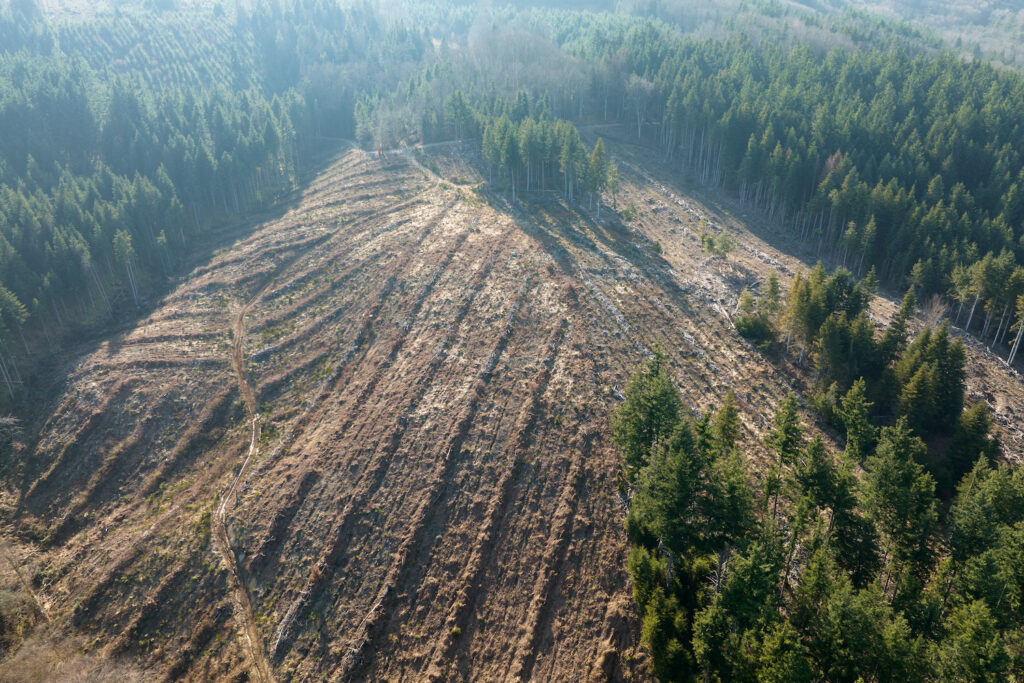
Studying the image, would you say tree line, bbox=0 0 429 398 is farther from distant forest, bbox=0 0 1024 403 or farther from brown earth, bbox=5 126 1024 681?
brown earth, bbox=5 126 1024 681

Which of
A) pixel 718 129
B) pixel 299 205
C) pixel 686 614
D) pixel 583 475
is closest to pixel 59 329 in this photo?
pixel 299 205

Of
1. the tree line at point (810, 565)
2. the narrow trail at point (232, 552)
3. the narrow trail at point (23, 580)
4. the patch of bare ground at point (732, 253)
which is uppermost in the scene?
the tree line at point (810, 565)

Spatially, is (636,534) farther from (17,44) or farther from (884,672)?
(17,44)

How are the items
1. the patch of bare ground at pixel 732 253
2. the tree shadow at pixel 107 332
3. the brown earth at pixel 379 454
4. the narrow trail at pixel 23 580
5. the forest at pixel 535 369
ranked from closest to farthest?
the forest at pixel 535 369
the brown earth at pixel 379 454
the narrow trail at pixel 23 580
the patch of bare ground at pixel 732 253
the tree shadow at pixel 107 332

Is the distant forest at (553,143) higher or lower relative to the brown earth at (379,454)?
higher

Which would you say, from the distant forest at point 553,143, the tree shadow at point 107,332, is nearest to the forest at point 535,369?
the tree shadow at point 107,332

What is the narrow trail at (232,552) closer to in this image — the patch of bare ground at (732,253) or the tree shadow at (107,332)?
the tree shadow at (107,332)

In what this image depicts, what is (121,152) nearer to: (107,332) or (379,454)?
(107,332)

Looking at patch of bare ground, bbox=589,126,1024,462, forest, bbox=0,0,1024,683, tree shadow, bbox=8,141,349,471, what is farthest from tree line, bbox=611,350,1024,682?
tree shadow, bbox=8,141,349,471

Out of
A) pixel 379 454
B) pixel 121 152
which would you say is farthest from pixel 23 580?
pixel 121 152
